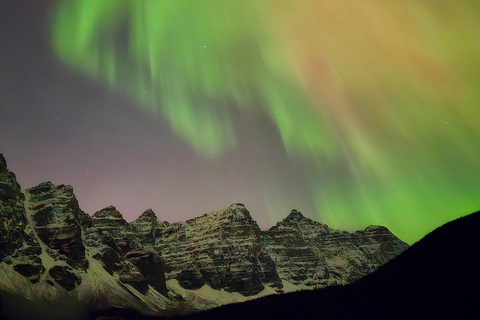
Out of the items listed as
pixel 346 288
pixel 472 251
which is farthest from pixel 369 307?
pixel 472 251

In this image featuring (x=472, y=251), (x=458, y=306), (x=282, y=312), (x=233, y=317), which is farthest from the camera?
(x=233, y=317)

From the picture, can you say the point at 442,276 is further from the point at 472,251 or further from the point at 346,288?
the point at 346,288

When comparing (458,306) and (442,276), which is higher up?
(442,276)

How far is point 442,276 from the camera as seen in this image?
67125 mm

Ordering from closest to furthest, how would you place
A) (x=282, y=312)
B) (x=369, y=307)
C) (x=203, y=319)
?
(x=369, y=307) → (x=282, y=312) → (x=203, y=319)

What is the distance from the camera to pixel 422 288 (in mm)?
70062

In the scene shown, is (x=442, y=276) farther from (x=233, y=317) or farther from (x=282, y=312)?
(x=233, y=317)

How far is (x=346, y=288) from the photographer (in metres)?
102

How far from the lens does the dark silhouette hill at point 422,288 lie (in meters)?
59.9

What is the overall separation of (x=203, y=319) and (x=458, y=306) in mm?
106175

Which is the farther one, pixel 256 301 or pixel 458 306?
pixel 256 301

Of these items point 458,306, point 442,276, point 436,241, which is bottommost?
point 458,306

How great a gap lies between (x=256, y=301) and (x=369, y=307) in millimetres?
60354

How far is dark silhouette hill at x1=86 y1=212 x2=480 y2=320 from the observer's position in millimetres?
59875
